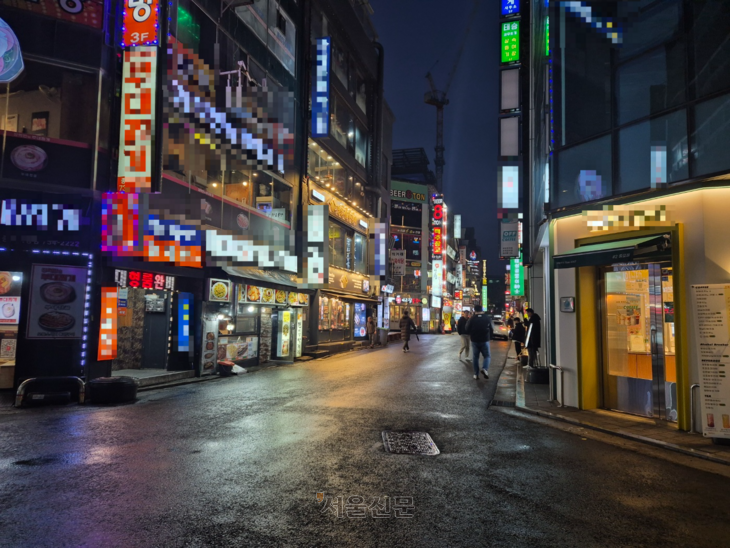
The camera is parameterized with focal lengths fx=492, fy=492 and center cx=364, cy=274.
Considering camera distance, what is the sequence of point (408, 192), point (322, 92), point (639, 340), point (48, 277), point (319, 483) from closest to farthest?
point (319, 483)
point (639, 340)
point (48, 277)
point (322, 92)
point (408, 192)

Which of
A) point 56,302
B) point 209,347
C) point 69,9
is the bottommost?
point 209,347

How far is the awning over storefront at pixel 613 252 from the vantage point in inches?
320

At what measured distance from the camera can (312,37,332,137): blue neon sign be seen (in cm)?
2477

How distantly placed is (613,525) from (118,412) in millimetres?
8447

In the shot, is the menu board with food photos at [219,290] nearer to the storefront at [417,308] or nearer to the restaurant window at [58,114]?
the restaurant window at [58,114]

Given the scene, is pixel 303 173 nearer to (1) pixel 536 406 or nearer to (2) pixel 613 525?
(1) pixel 536 406

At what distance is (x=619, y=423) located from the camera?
848 cm

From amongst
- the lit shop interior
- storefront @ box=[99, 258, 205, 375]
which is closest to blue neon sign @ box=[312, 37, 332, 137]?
the lit shop interior

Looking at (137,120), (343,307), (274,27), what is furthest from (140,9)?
(343,307)

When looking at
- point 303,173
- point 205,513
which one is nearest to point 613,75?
point 205,513

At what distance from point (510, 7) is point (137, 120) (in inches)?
617

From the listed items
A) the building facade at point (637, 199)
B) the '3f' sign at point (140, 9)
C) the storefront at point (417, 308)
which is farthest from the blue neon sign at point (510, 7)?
the storefront at point (417, 308)

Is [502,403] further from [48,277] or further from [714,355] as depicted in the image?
[48,277]

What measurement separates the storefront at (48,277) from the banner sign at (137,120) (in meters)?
1.22
